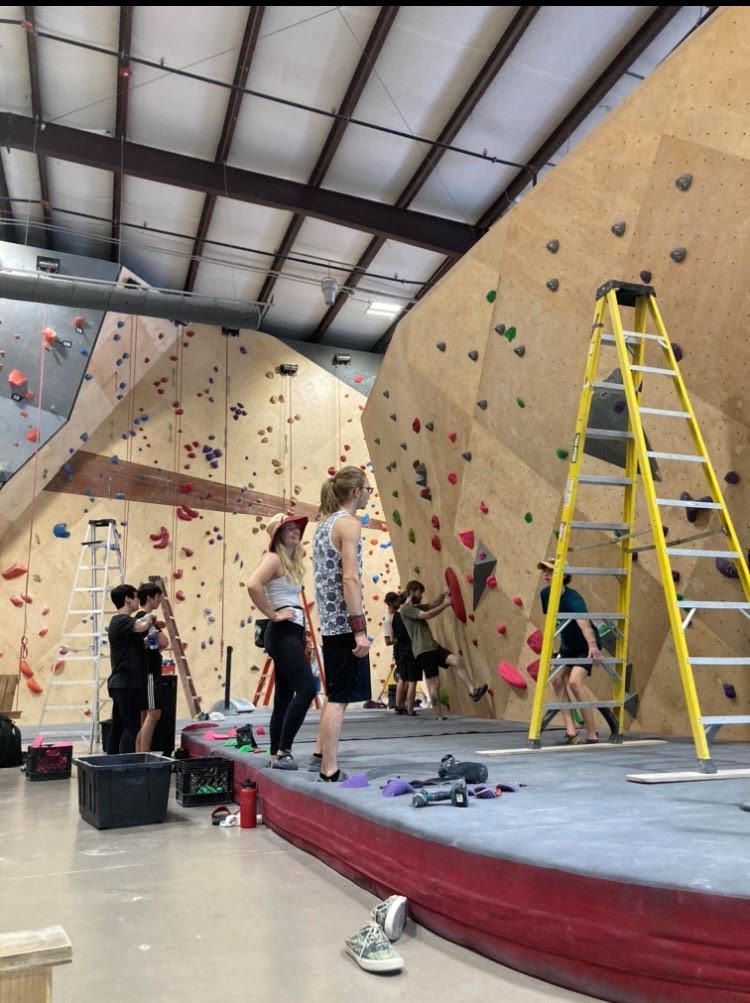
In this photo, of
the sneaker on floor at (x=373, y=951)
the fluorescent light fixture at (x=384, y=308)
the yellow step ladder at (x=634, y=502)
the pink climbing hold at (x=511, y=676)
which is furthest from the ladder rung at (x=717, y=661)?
the fluorescent light fixture at (x=384, y=308)

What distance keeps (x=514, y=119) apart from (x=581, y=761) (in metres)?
6.60

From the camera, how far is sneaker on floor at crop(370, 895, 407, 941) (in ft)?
6.90

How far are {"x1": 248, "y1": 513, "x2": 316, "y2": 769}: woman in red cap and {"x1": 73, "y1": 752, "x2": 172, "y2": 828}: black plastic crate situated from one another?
21.8 inches

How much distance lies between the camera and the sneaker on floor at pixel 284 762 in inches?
143

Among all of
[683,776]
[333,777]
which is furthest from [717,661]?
[333,777]

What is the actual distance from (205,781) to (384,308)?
8781mm

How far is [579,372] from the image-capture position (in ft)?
16.0

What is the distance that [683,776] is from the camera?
115 inches

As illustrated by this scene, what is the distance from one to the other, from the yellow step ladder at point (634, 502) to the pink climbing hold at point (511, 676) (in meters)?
1.17

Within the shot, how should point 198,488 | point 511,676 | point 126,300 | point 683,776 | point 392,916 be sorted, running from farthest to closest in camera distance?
1. point 198,488
2. point 126,300
3. point 511,676
4. point 683,776
5. point 392,916

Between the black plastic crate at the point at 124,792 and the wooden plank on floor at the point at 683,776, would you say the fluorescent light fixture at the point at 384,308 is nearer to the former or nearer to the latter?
the black plastic crate at the point at 124,792

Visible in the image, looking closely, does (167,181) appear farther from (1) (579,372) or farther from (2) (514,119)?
(1) (579,372)

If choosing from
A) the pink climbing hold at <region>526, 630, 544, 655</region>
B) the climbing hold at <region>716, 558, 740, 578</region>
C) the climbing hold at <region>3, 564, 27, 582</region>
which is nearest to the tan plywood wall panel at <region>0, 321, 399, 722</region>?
the climbing hold at <region>3, 564, 27, 582</region>

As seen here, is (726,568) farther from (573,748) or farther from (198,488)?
(198,488)
